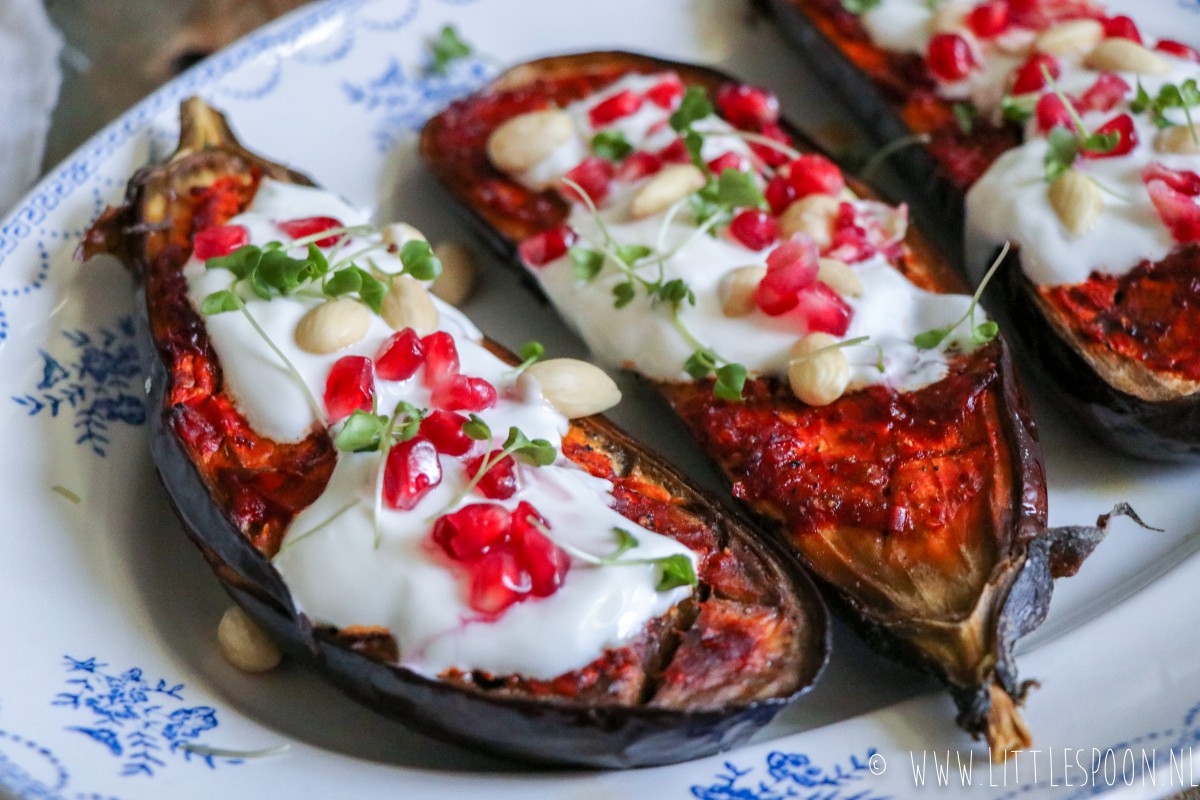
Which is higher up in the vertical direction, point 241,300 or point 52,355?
point 241,300

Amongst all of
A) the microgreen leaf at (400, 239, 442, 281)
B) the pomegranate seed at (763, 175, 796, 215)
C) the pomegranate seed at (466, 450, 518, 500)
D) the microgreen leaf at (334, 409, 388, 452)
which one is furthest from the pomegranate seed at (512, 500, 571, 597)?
the pomegranate seed at (763, 175, 796, 215)

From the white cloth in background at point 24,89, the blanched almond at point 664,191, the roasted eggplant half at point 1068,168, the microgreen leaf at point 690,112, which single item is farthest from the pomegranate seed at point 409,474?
the white cloth in background at point 24,89

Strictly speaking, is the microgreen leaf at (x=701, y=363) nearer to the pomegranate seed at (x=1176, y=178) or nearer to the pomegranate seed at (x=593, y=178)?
the pomegranate seed at (x=593, y=178)

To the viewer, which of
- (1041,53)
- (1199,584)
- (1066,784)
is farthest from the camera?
(1041,53)

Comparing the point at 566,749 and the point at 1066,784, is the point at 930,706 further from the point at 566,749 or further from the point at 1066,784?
the point at 566,749

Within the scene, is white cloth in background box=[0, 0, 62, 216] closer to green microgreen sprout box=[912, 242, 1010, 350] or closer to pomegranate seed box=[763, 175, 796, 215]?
pomegranate seed box=[763, 175, 796, 215]

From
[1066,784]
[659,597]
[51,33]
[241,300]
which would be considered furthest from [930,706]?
[51,33]

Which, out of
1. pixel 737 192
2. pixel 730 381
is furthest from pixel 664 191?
pixel 730 381
